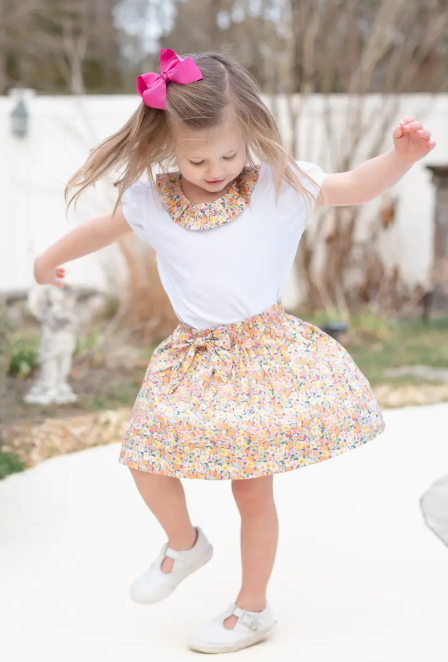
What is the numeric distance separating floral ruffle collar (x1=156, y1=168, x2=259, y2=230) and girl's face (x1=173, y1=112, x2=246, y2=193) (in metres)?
0.05

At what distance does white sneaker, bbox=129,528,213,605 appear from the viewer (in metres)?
1.85

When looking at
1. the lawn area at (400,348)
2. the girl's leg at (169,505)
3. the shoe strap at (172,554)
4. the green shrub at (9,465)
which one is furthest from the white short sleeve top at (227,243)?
the lawn area at (400,348)

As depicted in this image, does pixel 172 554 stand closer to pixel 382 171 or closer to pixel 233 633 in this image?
pixel 233 633

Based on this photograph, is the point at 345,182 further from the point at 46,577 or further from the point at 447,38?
the point at 447,38

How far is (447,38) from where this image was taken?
1004 cm

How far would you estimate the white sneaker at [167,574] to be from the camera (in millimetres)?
1847

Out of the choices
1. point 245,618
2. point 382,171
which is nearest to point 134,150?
point 382,171

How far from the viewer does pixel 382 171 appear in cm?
179

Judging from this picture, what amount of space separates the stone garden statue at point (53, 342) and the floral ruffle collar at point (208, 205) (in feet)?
7.76

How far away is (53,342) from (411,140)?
2.73 metres

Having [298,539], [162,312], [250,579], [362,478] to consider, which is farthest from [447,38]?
[250,579]

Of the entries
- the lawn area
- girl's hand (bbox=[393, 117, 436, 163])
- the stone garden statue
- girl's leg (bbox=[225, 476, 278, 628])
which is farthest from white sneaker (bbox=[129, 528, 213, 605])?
the lawn area

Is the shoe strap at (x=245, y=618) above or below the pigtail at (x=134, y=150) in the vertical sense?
below

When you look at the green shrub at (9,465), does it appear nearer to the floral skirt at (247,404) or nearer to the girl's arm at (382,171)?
the floral skirt at (247,404)
